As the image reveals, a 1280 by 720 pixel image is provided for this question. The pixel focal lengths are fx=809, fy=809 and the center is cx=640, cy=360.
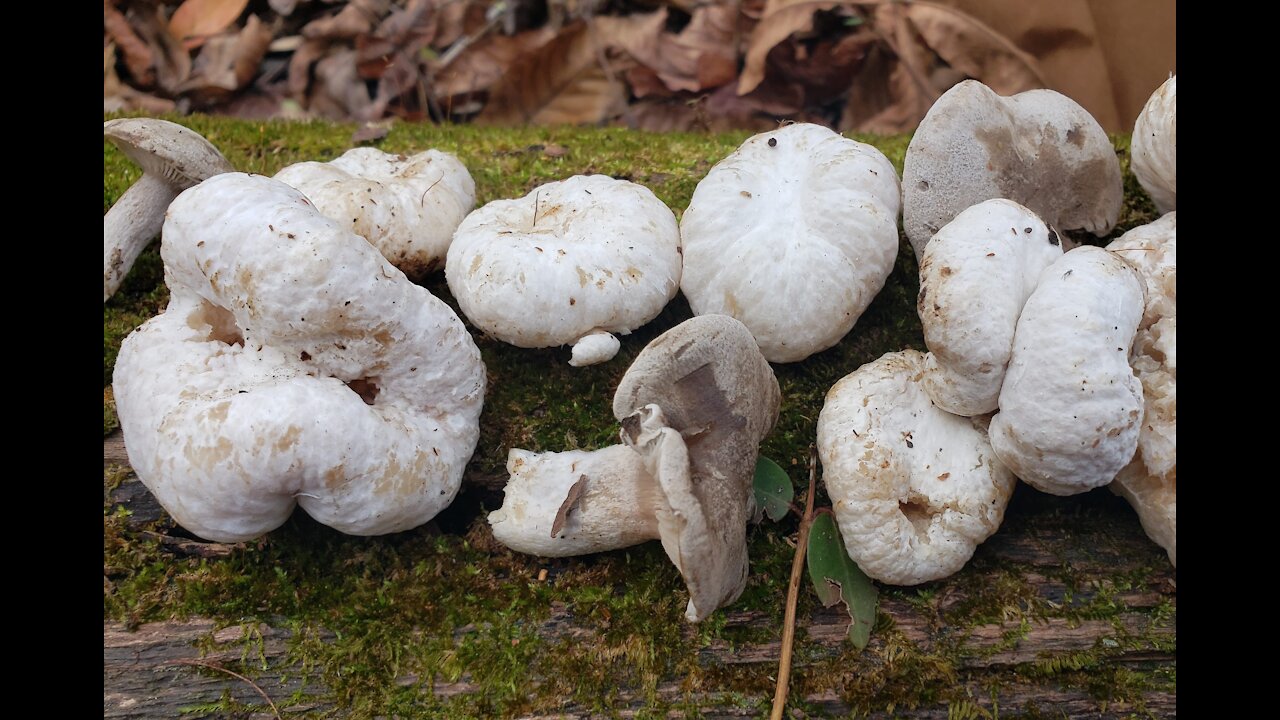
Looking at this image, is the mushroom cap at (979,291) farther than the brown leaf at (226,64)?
No

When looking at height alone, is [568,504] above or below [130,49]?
below

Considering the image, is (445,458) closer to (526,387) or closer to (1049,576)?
(526,387)

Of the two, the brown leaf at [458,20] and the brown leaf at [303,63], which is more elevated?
the brown leaf at [458,20]

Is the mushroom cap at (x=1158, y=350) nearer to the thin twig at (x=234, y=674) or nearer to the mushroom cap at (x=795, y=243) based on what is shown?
the mushroom cap at (x=795, y=243)

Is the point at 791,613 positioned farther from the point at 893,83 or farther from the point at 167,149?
the point at 893,83

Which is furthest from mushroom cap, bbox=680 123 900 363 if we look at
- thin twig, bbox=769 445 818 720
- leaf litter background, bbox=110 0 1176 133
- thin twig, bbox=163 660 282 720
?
leaf litter background, bbox=110 0 1176 133

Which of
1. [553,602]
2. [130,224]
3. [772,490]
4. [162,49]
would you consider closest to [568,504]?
[553,602]

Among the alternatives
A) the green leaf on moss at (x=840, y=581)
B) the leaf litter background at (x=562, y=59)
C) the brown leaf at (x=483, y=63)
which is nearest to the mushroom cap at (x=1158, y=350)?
the green leaf on moss at (x=840, y=581)
